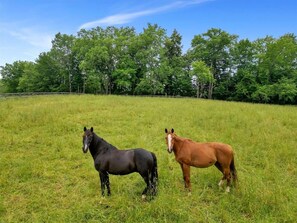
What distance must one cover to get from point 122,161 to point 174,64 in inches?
1952

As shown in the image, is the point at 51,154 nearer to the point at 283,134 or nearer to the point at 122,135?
the point at 122,135

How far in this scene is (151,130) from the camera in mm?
12727

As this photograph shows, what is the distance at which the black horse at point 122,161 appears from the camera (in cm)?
587

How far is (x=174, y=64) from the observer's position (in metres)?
53.7

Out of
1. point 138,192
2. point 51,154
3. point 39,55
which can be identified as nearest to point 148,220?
point 138,192

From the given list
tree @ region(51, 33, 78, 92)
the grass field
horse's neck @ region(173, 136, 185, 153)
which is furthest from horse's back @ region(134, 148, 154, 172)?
tree @ region(51, 33, 78, 92)

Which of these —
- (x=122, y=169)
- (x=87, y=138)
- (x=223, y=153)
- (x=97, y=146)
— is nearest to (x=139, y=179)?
(x=122, y=169)

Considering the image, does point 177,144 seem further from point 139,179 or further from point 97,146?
point 97,146

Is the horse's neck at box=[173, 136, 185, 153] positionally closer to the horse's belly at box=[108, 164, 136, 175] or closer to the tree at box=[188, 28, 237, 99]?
the horse's belly at box=[108, 164, 136, 175]

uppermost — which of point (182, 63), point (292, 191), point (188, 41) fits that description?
point (188, 41)

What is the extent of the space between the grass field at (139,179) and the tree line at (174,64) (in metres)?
33.5

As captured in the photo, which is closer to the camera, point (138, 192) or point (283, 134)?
point (138, 192)

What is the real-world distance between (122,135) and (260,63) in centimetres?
4509

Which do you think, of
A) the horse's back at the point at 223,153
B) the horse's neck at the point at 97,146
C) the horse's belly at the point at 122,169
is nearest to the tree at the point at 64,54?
the horse's neck at the point at 97,146
